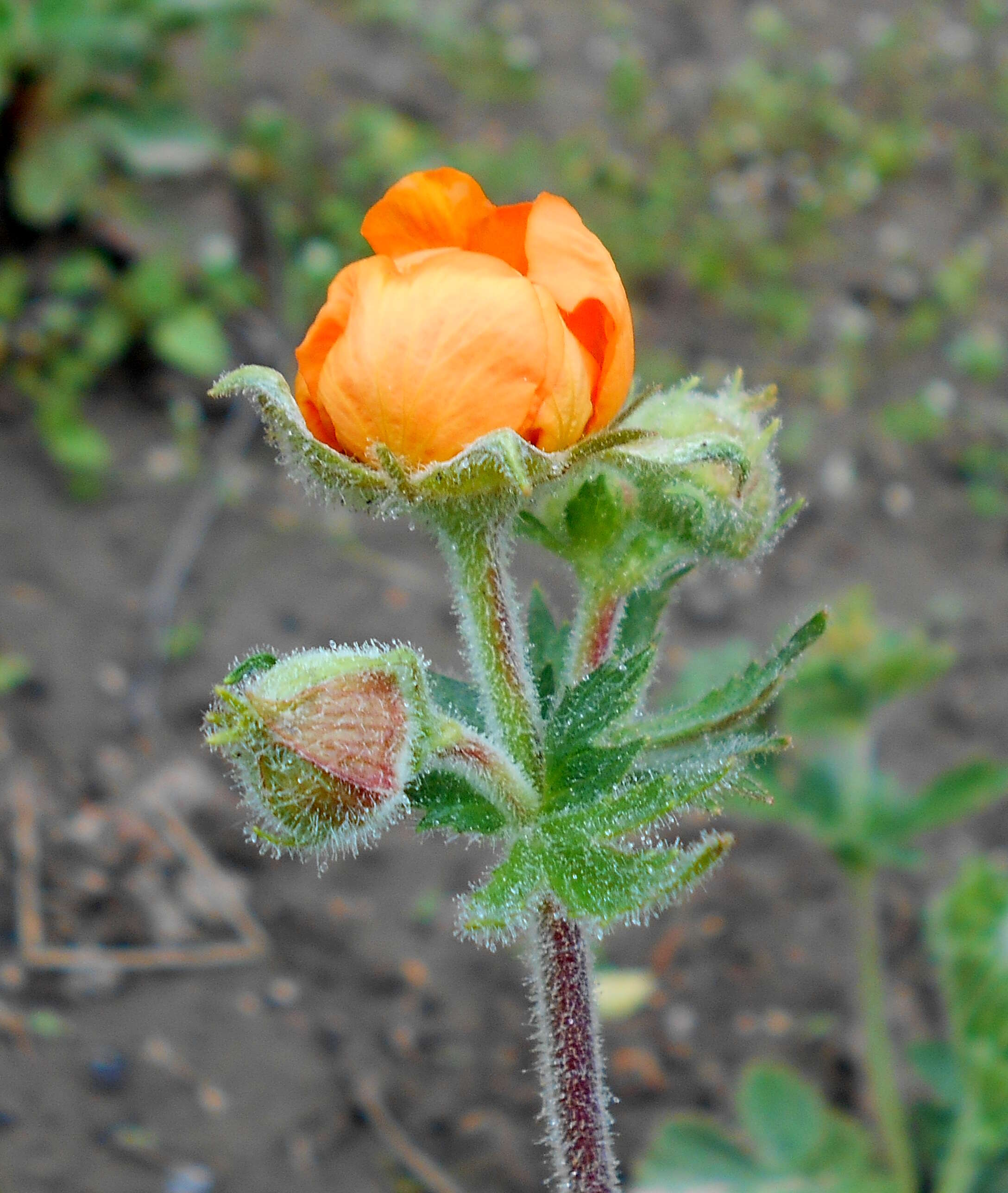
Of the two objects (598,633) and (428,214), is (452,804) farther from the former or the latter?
(428,214)

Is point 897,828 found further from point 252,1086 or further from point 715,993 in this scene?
point 252,1086

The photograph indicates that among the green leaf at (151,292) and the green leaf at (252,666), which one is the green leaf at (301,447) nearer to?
the green leaf at (252,666)

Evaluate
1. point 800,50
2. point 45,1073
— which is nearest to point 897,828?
point 45,1073

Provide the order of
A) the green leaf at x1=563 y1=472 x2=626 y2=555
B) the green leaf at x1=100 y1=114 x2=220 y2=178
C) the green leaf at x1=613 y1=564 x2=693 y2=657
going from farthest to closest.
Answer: the green leaf at x1=100 y1=114 x2=220 y2=178 < the green leaf at x1=613 y1=564 x2=693 y2=657 < the green leaf at x1=563 y1=472 x2=626 y2=555

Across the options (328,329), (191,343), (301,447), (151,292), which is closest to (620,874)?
(301,447)

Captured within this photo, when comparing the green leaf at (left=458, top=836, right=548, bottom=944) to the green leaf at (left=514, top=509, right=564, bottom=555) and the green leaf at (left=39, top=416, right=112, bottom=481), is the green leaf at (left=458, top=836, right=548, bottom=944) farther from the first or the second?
the green leaf at (left=39, top=416, right=112, bottom=481)

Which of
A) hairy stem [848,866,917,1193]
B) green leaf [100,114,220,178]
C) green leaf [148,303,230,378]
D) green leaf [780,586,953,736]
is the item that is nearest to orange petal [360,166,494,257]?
green leaf [780,586,953,736]
